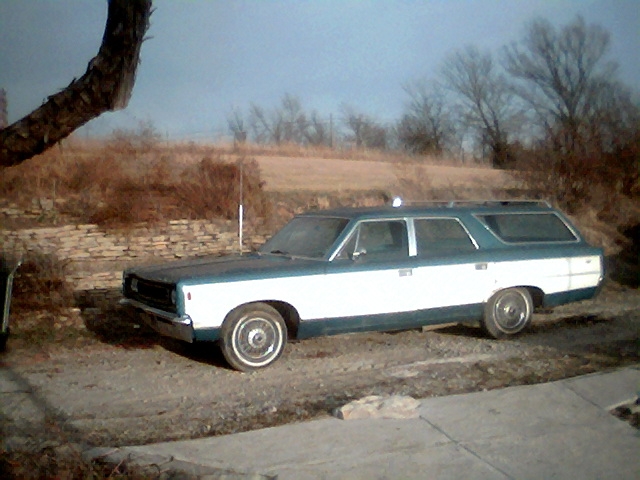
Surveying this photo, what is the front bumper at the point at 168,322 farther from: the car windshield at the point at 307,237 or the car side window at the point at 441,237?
the car side window at the point at 441,237

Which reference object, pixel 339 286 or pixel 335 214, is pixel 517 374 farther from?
pixel 335 214

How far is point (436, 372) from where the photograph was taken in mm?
7836

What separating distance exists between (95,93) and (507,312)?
20.4 ft

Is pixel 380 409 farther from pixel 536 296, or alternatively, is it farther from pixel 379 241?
pixel 536 296

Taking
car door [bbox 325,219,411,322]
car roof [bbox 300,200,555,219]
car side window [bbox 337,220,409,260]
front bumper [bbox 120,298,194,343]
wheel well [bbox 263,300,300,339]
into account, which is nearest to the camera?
front bumper [bbox 120,298,194,343]

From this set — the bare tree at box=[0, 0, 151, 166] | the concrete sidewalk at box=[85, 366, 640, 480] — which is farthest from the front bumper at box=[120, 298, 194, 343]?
the bare tree at box=[0, 0, 151, 166]

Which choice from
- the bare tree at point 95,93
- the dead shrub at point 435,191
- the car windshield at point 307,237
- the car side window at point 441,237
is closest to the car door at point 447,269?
the car side window at point 441,237

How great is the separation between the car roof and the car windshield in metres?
0.12

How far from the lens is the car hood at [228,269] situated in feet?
25.6

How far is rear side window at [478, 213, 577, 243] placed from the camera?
32.0ft

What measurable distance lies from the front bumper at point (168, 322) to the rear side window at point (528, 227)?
13.0 ft

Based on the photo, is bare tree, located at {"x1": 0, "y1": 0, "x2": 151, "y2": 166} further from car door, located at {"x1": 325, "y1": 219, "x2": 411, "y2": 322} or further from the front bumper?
car door, located at {"x1": 325, "y1": 219, "x2": 411, "y2": 322}

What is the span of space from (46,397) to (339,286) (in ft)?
10.1

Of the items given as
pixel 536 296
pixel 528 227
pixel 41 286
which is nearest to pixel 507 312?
pixel 536 296
